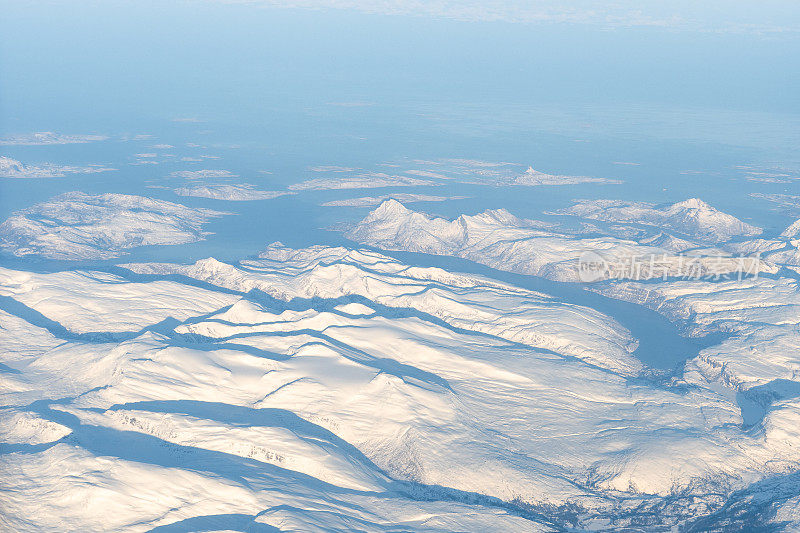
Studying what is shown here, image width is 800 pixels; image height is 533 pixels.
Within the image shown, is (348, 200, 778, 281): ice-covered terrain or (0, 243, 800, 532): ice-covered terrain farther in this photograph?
(348, 200, 778, 281): ice-covered terrain

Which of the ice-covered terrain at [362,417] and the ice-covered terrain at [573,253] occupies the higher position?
the ice-covered terrain at [573,253]

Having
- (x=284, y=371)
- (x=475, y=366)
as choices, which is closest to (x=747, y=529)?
(x=475, y=366)

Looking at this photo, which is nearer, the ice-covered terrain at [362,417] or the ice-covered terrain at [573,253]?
the ice-covered terrain at [362,417]

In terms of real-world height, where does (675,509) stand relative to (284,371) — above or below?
below

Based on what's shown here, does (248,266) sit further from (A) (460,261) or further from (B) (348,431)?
(B) (348,431)

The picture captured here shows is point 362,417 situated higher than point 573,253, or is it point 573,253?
point 573,253

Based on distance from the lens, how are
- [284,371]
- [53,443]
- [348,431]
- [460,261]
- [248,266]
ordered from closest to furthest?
[53,443] < [348,431] < [284,371] < [248,266] < [460,261]

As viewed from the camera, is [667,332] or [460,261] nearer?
[667,332]

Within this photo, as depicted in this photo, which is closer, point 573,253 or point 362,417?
point 362,417
